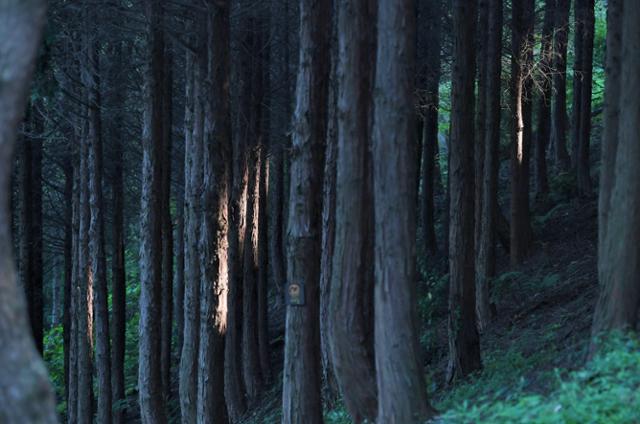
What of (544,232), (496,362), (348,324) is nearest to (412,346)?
(348,324)

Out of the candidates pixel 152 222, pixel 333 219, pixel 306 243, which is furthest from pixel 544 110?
pixel 306 243

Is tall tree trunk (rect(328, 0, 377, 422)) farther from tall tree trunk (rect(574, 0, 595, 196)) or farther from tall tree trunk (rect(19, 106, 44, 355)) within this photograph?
tall tree trunk (rect(574, 0, 595, 196))

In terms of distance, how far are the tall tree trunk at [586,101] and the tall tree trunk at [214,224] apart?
11368mm

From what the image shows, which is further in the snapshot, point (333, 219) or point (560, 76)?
point (560, 76)

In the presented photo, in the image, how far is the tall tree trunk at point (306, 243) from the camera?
12.1 m

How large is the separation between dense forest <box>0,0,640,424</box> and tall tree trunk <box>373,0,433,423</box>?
2 centimetres

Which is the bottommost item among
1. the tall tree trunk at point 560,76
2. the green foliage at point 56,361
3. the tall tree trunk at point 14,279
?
the green foliage at point 56,361

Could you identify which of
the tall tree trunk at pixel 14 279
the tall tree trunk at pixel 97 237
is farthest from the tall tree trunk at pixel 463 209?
the tall tree trunk at pixel 14 279

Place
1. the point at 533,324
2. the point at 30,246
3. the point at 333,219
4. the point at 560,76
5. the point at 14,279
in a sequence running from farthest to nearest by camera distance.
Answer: the point at 560,76
the point at 30,246
the point at 533,324
the point at 333,219
the point at 14,279

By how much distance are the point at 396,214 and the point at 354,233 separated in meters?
1.40

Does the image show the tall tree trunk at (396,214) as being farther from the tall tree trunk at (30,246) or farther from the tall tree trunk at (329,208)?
the tall tree trunk at (30,246)

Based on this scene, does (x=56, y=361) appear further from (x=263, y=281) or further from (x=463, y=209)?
(x=463, y=209)

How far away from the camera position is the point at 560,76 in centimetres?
2530

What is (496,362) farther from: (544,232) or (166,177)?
(544,232)
